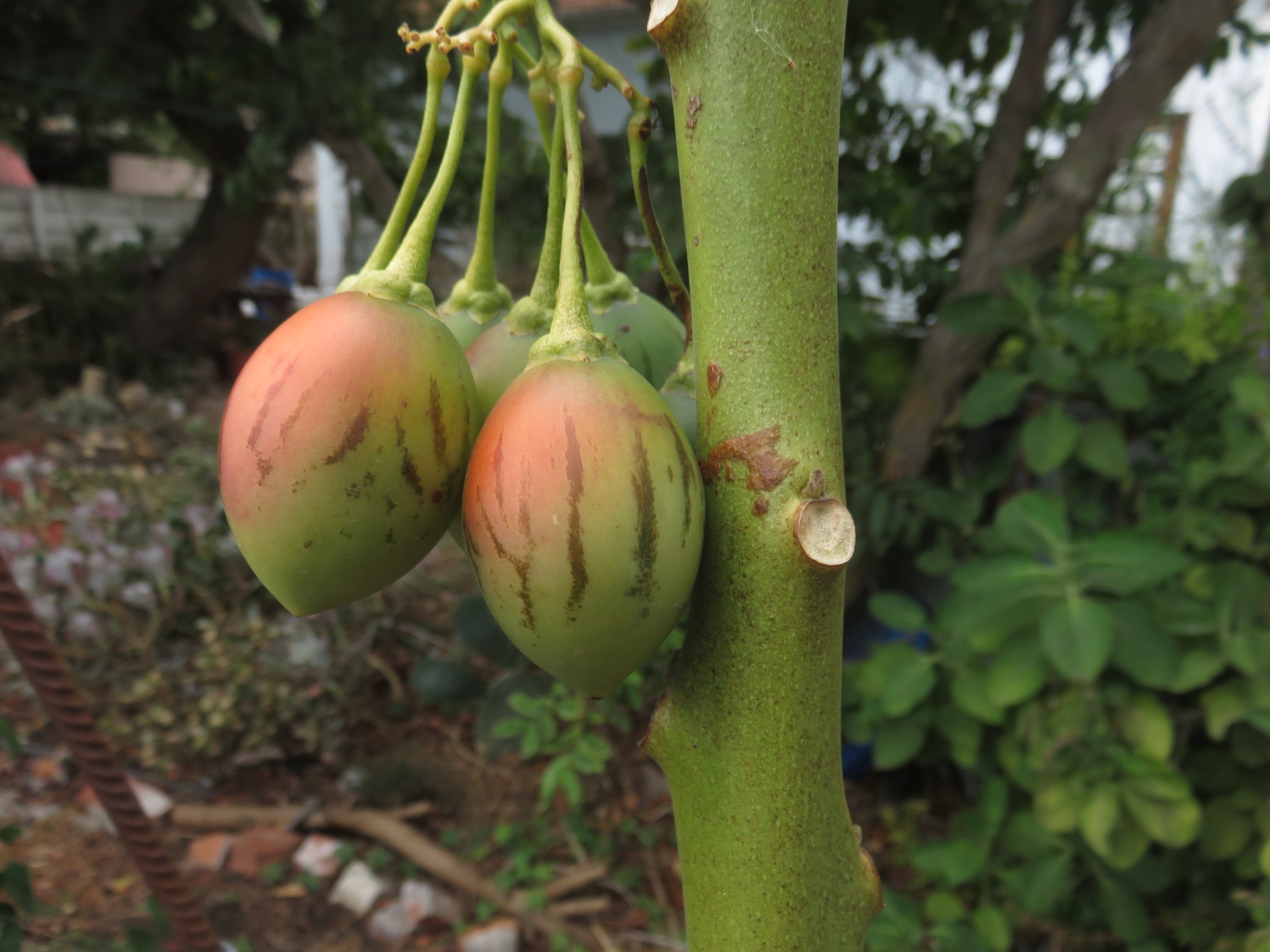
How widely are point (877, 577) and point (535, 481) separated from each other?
2.54m

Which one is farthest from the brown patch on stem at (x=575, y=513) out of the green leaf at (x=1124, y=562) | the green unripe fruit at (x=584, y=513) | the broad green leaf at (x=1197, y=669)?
the broad green leaf at (x=1197, y=669)

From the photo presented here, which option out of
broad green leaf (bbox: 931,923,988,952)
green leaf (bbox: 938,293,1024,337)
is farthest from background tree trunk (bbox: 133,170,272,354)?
broad green leaf (bbox: 931,923,988,952)

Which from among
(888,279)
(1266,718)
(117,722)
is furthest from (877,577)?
(117,722)

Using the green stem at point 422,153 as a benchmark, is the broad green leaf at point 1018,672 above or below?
below

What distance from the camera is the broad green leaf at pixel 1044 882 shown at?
5.94ft

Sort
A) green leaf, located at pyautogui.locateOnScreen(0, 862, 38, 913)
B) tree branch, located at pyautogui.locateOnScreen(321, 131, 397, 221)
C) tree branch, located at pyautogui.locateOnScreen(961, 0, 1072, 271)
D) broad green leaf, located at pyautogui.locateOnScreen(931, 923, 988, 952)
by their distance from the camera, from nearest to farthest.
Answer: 1. green leaf, located at pyautogui.locateOnScreen(0, 862, 38, 913)
2. broad green leaf, located at pyautogui.locateOnScreen(931, 923, 988, 952)
3. tree branch, located at pyautogui.locateOnScreen(961, 0, 1072, 271)
4. tree branch, located at pyautogui.locateOnScreen(321, 131, 397, 221)

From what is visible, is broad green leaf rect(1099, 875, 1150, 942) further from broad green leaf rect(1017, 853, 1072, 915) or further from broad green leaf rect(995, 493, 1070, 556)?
broad green leaf rect(995, 493, 1070, 556)

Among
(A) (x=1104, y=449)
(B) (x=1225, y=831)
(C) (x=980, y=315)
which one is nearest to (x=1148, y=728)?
(B) (x=1225, y=831)

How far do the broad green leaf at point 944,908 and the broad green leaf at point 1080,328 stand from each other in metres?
1.23

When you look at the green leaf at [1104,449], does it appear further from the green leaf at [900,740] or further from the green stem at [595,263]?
the green stem at [595,263]

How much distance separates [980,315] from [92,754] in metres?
1.90

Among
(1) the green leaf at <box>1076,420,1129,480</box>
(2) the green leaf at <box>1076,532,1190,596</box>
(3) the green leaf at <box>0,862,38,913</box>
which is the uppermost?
(1) the green leaf at <box>1076,420,1129,480</box>

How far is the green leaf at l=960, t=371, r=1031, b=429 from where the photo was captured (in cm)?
206

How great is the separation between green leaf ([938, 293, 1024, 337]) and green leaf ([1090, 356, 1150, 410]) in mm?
212
